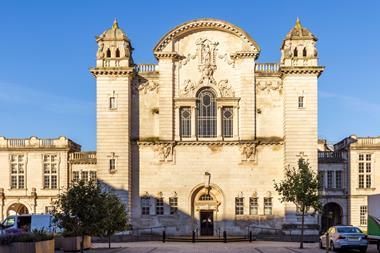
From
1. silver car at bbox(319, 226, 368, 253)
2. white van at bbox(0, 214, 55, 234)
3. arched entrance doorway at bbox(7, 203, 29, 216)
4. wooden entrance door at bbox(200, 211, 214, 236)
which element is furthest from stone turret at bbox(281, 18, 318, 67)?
arched entrance doorway at bbox(7, 203, 29, 216)

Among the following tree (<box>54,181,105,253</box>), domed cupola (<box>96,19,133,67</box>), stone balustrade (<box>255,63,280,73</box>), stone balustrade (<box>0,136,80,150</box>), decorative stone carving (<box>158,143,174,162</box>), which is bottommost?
tree (<box>54,181,105,253</box>)

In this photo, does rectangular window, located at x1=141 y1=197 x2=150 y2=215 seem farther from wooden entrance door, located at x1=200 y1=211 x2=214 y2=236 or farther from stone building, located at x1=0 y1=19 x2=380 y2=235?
wooden entrance door, located at x1=200 y1=211 x2=214 y2=236

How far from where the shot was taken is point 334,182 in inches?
2504

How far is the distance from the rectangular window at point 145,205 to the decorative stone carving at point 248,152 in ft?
27.4

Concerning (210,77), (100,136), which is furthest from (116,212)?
(210,77)

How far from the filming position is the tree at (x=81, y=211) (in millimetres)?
35562

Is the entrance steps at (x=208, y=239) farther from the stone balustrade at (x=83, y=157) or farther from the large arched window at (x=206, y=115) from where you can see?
the stone balustrade at (x=83, y=157)

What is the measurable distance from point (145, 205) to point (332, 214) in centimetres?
1927

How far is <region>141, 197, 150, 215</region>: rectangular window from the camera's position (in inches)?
2258

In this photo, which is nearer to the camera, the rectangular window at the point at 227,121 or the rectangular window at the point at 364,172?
the rectangular window at the point at 227,121

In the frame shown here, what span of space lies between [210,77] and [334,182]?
50.2ft

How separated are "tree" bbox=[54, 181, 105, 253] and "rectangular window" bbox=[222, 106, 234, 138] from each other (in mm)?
23360

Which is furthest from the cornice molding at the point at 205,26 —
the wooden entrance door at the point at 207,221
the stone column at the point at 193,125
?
the wooden entrance door at the point at 207,221

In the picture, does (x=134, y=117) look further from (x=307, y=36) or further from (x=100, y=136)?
(x=307, y=36)
